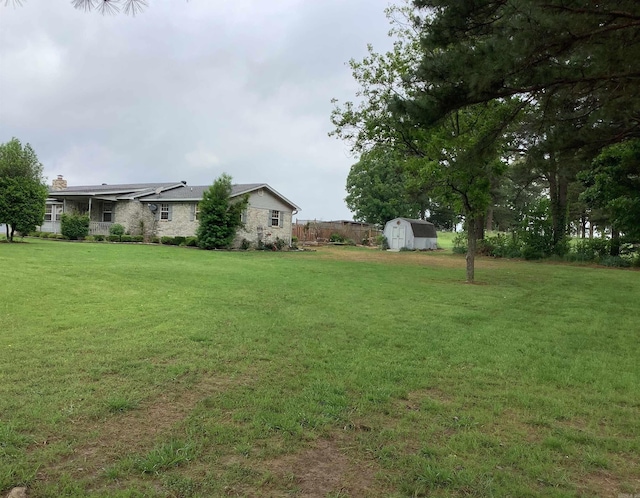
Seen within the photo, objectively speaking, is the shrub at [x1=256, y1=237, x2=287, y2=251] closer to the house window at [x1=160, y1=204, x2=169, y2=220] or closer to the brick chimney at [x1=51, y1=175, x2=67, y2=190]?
the house window at [x1=160, y1=204, x2=169, y2=220]

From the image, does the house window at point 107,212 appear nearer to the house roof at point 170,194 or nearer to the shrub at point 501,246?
the house roof at point 170,194

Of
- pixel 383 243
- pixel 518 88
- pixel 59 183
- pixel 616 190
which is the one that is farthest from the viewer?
pixel 59 183

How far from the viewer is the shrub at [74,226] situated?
24.1 meters

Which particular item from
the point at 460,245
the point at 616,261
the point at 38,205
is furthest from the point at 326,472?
the point at 460,245

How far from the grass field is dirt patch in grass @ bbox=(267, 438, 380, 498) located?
0.01 metres

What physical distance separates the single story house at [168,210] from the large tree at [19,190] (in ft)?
18.9

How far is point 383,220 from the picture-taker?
45.3 metres

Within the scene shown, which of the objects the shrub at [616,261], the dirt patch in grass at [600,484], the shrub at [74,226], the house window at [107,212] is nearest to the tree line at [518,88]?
the dirt patch in grass at [600,484]

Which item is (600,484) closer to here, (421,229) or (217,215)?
(217,215)

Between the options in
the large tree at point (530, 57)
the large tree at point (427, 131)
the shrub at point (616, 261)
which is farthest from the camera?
the shrub at point (616, 261)

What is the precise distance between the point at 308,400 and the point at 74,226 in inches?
1005

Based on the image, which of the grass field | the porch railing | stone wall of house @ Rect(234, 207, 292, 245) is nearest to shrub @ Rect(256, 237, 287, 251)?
stone wall of house @ Rect(234, 207, 292, 245)

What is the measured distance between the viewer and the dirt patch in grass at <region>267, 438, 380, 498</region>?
2.20m

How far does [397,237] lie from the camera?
105 feet
